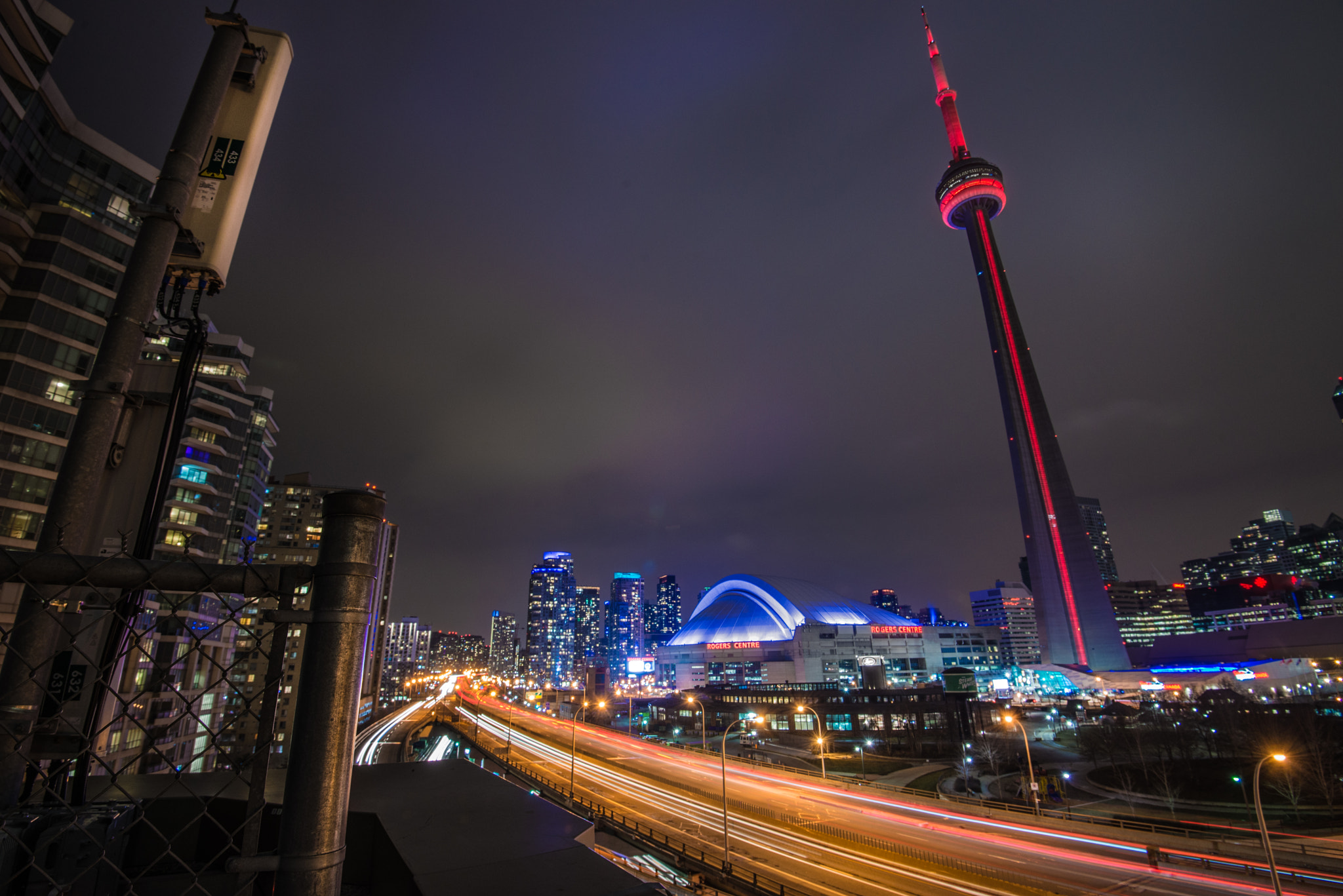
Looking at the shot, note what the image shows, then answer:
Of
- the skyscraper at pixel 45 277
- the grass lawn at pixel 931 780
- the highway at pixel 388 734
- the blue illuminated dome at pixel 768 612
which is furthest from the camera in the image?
the blue illuminated dome at pixel 768 612

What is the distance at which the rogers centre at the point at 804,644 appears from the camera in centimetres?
13038

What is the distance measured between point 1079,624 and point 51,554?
168308 millimetres

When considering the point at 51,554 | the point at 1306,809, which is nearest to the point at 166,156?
the point at 51,554

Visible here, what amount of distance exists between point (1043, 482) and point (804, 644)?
6925 centimetres

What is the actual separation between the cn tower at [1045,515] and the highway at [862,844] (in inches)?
4717

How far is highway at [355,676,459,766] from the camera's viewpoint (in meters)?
62.6

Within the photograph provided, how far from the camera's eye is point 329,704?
14.5ft

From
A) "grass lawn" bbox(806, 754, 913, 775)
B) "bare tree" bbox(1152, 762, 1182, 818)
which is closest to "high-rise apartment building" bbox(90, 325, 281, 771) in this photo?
"grass lawn" bbox(806, 754, 913, 775)

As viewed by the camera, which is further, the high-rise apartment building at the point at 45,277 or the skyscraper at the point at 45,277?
the skyscraper at the point at 45,277

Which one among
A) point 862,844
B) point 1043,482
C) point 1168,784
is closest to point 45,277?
point 862,844

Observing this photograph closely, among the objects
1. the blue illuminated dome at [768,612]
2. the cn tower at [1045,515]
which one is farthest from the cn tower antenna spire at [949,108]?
the blue illuminated dome at [768,612]

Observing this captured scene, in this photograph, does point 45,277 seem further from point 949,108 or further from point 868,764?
point 949,108

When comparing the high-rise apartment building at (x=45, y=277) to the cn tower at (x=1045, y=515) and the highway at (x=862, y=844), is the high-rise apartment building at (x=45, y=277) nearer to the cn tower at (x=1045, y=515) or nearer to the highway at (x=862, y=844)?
the highway at (x=862, y=844)

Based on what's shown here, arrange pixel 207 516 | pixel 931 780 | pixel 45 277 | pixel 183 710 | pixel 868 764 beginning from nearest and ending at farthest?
pixel 183 710 → pixel 45 277 → pixel 931 780 → pixel 207 516 → pixel 868 764
